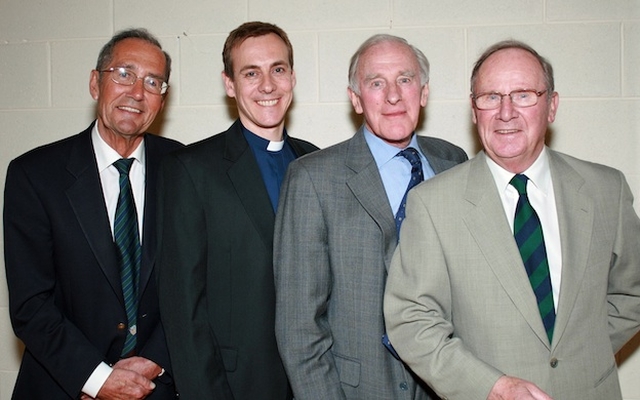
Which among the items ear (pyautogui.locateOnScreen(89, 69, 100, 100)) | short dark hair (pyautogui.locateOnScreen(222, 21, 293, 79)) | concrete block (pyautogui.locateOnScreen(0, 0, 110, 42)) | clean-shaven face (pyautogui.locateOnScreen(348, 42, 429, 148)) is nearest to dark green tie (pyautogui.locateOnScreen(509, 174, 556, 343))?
clean-shaven face (pyautogui.locateOnScreen(348, 42, 429, 148))

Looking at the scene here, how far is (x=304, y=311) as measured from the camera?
1.70 m

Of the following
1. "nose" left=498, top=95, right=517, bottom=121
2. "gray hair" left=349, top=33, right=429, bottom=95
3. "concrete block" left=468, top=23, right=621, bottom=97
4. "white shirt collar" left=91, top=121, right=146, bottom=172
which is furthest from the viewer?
"concrete block" left=468, top=23, right=621, bottom=97

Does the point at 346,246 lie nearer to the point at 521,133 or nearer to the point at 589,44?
the point at 521,133

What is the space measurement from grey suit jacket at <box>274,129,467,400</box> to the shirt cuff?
596 mm

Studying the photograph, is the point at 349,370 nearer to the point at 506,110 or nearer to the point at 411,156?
the point at 411,156

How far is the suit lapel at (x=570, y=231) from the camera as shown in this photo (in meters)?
1.56

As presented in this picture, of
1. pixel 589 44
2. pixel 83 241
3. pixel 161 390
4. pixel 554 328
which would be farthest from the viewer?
pixel 589 44

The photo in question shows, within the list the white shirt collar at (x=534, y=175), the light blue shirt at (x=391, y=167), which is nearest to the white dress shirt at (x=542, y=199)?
the white shirt collar at (x=534, y=175)

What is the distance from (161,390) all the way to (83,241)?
57 cm

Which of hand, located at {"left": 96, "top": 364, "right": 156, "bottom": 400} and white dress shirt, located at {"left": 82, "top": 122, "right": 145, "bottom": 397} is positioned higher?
white dress shirt, located at {"left": 82, "top": 122, "right": 145, "bottom": 397}

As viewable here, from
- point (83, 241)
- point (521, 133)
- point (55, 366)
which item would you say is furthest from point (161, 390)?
point (521, 133)

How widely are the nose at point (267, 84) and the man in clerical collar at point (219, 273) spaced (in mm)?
191

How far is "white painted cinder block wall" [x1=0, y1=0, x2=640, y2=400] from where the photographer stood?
256 cm

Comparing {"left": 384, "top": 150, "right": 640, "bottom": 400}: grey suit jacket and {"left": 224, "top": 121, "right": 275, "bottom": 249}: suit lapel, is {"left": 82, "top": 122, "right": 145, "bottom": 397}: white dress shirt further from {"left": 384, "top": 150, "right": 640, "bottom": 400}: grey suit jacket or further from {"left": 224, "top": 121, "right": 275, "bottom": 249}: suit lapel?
{"left": 384, "top": 150, "right": 640, "bottom": 400}: grey suit jacket
